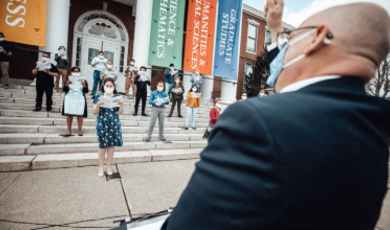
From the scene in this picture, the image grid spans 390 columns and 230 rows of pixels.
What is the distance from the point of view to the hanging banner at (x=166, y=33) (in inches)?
365

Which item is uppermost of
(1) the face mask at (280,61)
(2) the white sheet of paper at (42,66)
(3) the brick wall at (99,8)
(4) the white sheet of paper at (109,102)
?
(3) the brick wall at (99,8)

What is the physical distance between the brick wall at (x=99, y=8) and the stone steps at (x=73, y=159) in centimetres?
972

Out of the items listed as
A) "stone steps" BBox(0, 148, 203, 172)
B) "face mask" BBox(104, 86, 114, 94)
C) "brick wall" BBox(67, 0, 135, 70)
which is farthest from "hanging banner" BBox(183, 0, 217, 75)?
"face mask" BBox(104, 86, 114, 94)

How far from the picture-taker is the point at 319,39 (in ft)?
2.32

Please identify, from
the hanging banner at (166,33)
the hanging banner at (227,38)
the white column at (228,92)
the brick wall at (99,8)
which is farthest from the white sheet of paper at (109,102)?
the brick wall at (99,8)

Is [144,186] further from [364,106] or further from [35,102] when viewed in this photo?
[35,102]

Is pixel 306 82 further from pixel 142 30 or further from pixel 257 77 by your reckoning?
pixel 257 77

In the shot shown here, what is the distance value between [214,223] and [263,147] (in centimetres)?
27

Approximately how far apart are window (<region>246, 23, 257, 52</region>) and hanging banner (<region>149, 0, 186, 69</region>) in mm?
11384

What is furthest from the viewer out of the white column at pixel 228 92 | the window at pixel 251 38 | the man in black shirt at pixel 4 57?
the window at pixel 251 38

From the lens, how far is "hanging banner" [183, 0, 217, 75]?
10211mm

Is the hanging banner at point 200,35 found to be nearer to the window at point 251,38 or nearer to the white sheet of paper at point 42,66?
the white sheet of paper at point 42,66

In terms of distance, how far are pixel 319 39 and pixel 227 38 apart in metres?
11.6

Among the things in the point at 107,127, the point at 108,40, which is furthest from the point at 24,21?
the point at 107,127
